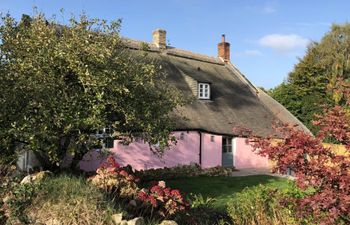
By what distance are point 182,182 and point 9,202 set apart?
10.7 metres

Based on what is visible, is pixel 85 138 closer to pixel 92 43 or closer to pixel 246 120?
pixel 92 43

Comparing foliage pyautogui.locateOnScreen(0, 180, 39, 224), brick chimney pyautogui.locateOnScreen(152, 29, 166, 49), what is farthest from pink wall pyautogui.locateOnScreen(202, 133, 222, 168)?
foliage pyautogui.locateOnScreen(0, 180, 39, 224)

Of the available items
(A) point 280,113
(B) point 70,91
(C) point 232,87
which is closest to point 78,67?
(B) point 70,91

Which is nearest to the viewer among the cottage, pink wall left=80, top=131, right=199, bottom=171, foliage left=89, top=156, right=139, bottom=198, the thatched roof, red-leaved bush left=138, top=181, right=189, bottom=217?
red-leaved bush left=138, top=181, right=189, bottom=217

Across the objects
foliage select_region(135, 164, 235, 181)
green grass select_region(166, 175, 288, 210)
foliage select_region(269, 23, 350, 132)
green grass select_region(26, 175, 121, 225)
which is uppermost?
foliage select_region(269, 23, 350, 132)

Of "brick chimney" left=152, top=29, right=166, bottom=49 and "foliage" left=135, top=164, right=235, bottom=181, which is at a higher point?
"brick chimney" left=152, top=29, right=166, bottom=49

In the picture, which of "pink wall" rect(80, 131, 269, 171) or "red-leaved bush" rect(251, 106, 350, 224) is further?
"pink wall" rect(80, 131, 269, 171)

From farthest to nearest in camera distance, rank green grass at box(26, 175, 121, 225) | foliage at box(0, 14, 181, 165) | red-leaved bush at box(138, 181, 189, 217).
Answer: foliage at box(0, 14, 181, 165) → red-leaved bush at box(138, 181, 189, 217) → green grass at box(26, 175, 121, 225)

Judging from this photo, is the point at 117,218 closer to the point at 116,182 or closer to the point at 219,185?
the point at 116,182

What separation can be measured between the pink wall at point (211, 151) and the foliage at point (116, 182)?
45.1 ft

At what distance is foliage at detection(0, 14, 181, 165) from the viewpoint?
32.3 ft

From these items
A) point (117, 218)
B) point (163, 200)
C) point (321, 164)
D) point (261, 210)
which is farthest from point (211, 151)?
point (321, 164)

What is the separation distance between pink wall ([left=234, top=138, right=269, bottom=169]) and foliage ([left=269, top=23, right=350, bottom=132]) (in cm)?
1121

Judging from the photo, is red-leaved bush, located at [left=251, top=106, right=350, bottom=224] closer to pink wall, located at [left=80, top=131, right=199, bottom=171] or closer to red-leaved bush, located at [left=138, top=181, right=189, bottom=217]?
red-leaved bush, located at [left=138, top=181, right=189, bottom=217]
